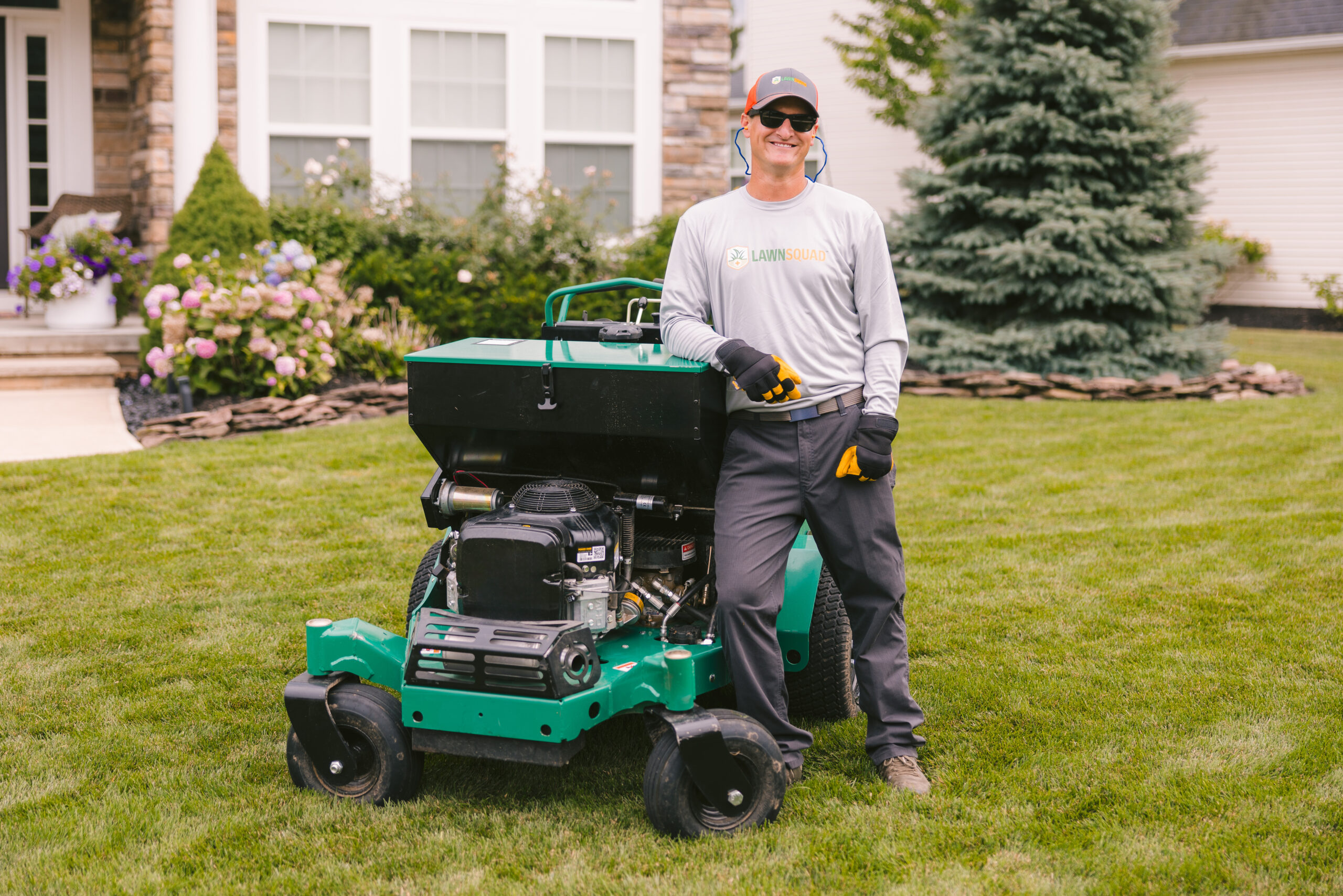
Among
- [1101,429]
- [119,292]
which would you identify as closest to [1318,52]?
[1101,429]

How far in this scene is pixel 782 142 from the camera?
9.98ft

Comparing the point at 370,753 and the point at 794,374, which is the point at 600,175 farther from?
the point at 370,753

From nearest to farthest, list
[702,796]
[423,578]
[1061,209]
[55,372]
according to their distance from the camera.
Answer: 1. [702,796]
2. [423,578]
3. [55,372]
4. [1061,209]

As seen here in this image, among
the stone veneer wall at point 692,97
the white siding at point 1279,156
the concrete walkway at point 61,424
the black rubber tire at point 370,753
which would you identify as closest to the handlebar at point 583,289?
the black rubber tire at point 370,753

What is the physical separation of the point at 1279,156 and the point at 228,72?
43.8 feet

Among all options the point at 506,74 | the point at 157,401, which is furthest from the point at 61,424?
the point at 506,74

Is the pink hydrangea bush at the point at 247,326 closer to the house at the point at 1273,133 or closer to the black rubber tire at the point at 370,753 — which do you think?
the black rubber tire at the point at 370,753

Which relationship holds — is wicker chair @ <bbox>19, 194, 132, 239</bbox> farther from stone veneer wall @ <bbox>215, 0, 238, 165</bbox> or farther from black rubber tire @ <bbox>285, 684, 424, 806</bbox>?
black rubber tire @ <bbox>285, 684, 424, 806</bbox>

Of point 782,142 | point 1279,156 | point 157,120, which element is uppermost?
point 1279,156

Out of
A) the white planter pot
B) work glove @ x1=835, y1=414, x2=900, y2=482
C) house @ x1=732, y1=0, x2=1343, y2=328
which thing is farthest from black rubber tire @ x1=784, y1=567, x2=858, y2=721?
house @ x1=732, y1=0, x2=1343, y2=328

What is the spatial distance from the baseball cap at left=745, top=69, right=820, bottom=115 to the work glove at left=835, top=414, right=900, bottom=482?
748 mm

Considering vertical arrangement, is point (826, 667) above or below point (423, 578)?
below

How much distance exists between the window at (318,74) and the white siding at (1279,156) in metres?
11.1

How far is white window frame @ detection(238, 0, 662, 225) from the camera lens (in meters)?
9.62
